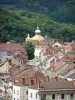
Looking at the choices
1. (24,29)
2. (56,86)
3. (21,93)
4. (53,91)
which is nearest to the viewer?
(53,91)

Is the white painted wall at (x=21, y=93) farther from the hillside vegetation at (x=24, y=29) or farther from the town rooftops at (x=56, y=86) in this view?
the hillside vegetation at (x=24, y=29)

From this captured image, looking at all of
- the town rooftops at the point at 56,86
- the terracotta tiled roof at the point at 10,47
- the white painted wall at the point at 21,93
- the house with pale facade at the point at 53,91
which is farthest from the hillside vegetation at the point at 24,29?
the house with pale facade at the point at 53,91

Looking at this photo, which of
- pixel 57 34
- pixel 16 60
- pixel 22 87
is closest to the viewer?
pixel 22 87

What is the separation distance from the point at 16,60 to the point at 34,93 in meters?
35.2

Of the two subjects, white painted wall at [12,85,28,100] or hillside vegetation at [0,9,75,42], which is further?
hillside vegetation at [0,9,75,42]

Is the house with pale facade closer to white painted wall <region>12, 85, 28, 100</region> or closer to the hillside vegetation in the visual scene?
white painted wall <region>12, 85, 28, 100</region>

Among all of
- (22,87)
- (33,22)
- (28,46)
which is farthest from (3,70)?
(33,22)

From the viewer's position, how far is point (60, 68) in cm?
5878

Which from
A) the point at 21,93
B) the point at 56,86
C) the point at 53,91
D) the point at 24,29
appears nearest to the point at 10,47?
the point at 21,93

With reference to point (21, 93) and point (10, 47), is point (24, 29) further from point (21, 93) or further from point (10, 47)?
point (21, 93)

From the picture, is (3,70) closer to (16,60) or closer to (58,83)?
(16,60)

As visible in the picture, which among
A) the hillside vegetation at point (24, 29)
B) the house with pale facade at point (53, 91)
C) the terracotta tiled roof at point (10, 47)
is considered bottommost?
the house with pale facade at point (53, 91)

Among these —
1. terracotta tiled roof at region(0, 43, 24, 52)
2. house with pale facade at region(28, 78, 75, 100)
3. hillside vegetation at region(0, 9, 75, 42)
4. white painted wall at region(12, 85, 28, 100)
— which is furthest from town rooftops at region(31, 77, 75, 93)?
hillside vegetation at region(0, 9, 75, 42)

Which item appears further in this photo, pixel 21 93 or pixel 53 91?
pixel 21 93
